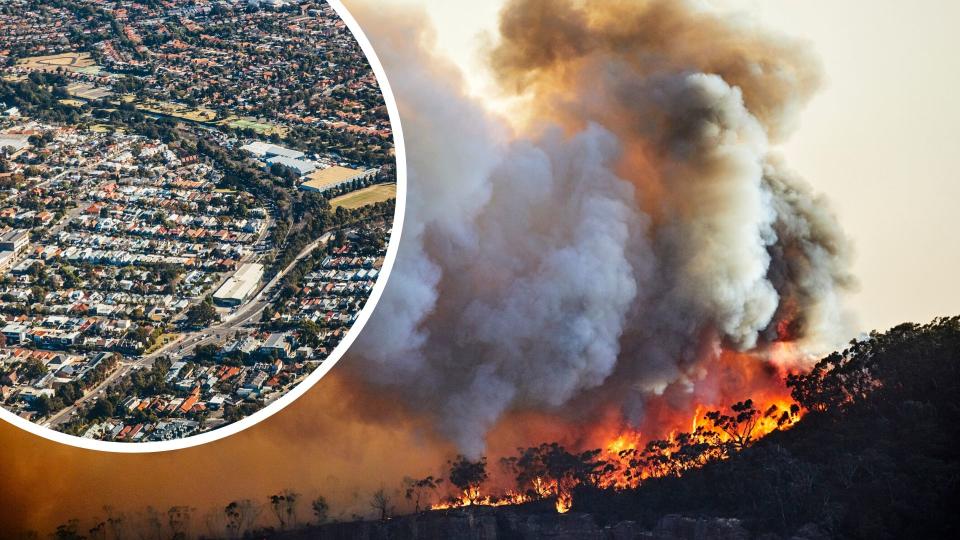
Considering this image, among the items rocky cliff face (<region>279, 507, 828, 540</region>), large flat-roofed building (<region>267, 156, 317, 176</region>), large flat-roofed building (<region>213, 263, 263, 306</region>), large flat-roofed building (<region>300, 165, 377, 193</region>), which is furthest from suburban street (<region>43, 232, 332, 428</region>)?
rocky cliff face (<region>279, 507, 828, 540</region>)

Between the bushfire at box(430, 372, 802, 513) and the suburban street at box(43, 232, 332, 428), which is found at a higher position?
the suburban street at box(43, 232, 332, 428)

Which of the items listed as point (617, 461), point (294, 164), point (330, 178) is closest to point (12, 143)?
point (294, 164)

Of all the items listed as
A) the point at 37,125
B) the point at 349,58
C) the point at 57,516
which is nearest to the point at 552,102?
the point at 349,58

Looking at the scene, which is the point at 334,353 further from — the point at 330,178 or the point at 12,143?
the point at 12,143

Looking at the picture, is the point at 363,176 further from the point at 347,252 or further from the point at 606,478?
the point at 606,478

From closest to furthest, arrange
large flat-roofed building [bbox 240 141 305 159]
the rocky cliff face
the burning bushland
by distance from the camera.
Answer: large flat-roofed building [bbox 240 141 305 159]
the rocky cliff face
the burning bushland

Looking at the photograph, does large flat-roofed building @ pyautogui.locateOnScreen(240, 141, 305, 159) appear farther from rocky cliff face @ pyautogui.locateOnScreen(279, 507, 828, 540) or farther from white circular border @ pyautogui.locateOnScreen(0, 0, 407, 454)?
rocky cliff face @ pyautogui.locateOnScreen(279, 507, 828, 540)
